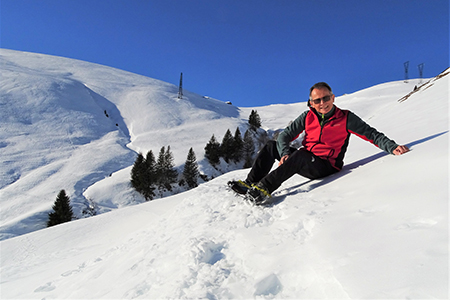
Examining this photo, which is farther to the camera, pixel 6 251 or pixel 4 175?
pixel 4 175

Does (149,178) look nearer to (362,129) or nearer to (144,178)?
(144,178)

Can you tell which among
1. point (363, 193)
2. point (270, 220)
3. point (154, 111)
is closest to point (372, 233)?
point (363, 193)

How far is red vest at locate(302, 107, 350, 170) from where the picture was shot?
3293mm

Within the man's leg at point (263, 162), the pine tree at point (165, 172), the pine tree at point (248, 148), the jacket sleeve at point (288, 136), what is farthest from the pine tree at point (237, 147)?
the man's leg at point (263, 162)

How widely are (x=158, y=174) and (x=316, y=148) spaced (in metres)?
33.2

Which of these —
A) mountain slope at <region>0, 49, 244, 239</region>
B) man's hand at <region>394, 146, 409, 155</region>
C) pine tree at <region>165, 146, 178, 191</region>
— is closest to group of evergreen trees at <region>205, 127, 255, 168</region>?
mountain slope at <region>0, 49, 244, 239</region>

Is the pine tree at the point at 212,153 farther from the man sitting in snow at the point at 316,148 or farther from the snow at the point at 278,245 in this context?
the man sitting in snow at the point at 316,148

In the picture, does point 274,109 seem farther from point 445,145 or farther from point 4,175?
point 445,145

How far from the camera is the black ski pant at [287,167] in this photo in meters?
3.12

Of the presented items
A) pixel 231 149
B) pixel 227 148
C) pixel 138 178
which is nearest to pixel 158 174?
pixel 138 178

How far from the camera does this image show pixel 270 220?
2.54m

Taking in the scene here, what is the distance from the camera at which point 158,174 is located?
3447 centimetres

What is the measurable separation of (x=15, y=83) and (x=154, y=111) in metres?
31.3

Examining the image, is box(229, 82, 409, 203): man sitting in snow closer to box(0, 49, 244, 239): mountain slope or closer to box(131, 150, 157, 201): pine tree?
box(0, 49, 244, 239): mountain slope
